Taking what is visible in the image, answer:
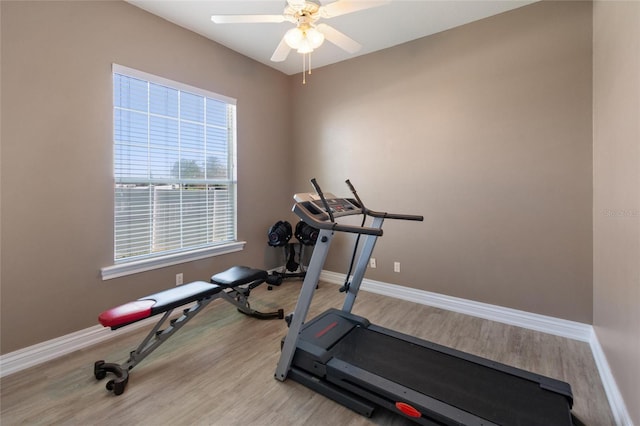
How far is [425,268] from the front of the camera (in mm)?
3439

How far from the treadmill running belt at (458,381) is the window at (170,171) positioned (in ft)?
6.99

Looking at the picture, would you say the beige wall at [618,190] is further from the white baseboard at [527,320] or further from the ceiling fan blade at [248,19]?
the ceiling fan blade at [248,19]

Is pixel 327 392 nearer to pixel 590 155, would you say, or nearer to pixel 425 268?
pixel 425 268

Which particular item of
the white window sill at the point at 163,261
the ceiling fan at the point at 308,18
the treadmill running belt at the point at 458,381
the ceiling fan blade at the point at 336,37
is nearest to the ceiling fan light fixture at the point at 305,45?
the ceiling fan at the point at 308,18

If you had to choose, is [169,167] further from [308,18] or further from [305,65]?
[305,65]

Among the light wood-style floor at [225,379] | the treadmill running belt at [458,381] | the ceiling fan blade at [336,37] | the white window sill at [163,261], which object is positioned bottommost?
the light wood-style floor at [225,379]

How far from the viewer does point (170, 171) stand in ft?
10.2

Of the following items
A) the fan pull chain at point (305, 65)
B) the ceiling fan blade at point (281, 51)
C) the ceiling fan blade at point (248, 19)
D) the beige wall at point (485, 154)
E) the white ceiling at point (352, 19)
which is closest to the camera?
the ceiling fan blade at point (248, 19)

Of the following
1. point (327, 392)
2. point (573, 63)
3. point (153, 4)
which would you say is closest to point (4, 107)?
point (153, 4)

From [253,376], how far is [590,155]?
329 centimetres

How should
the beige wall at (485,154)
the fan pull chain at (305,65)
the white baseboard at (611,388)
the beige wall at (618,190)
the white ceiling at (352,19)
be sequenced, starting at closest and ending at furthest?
the beige wall at (618,190) → the white baseboard at (611,388) → the beige wall at (485,154) → the white ceiling at (352,19) → the fan pull chain at (305,65)

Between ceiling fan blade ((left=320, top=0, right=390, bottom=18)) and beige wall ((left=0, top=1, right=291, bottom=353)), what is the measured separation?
1.94 m

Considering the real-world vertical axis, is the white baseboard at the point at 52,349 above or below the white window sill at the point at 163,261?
below

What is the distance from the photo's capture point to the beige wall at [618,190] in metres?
1.50
